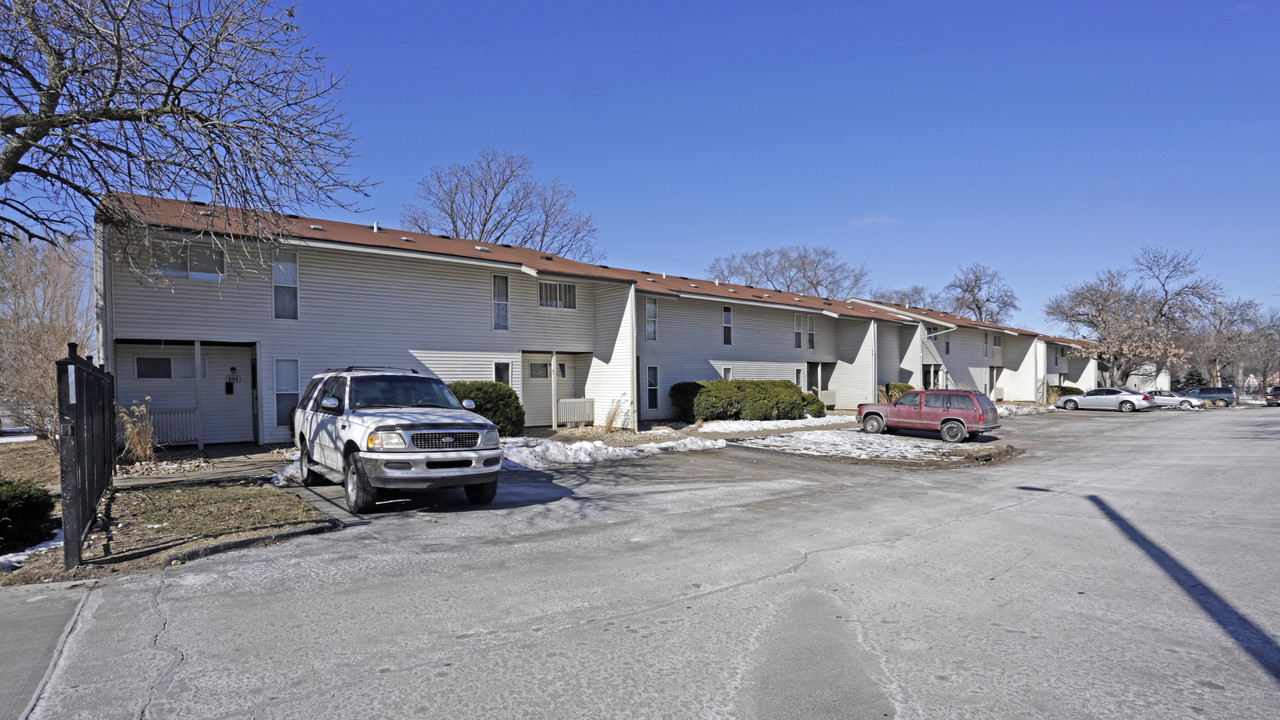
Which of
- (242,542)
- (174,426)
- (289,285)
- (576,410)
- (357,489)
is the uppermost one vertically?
(289,285)

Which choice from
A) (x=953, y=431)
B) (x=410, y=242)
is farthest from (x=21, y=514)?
(x=953, y=431)

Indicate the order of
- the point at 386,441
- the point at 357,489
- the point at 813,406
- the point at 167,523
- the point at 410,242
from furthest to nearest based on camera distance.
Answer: the point at 813,406
the point at 410,242
the point at 357,489
the point at 386,441
the point at 167,523

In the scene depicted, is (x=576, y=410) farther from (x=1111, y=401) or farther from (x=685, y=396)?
(x=1111, y=401)

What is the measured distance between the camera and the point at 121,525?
818cm

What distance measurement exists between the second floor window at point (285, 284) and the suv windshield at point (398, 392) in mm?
8641

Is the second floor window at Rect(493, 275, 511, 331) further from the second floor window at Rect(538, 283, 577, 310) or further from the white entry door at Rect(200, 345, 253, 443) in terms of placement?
the white entry door at Rect(200, 345, 253, 443)

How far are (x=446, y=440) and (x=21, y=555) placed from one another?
4349mm

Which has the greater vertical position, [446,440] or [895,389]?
[446,440]

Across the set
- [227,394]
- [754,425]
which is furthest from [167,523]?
[754,425]

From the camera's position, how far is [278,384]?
17.5m

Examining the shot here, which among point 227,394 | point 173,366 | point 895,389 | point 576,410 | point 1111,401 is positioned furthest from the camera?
point 1111,401

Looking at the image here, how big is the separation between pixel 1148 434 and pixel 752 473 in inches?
770

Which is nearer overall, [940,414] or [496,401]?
[496,401]

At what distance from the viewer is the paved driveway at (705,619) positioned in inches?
153
